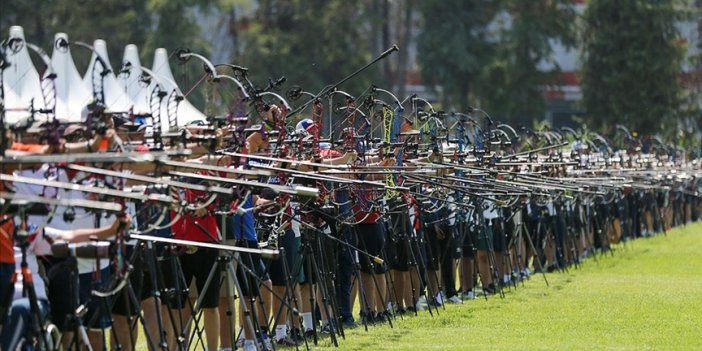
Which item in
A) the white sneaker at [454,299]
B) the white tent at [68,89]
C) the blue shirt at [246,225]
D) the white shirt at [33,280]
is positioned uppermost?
the white tent at [68,89]

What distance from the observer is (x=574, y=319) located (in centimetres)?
1691

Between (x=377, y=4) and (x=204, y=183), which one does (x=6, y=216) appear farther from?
(x=377, y=4)

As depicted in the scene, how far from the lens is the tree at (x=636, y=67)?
57875 millimetres

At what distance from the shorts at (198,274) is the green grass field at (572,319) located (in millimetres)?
1657

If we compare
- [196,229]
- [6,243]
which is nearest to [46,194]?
[6,243]

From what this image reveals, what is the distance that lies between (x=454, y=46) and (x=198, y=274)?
1880 inches

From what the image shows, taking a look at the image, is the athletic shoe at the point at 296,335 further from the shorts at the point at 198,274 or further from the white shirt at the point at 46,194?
the white shirt at the point at 46,194

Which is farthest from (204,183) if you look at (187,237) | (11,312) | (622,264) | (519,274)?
(622,264)

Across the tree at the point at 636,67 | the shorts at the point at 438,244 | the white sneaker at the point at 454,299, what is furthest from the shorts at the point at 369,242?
the tree at the point at 636,67

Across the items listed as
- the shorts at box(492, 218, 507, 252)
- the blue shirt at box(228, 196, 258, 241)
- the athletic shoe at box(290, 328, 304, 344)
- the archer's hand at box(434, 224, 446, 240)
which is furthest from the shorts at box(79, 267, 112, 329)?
the shorts at box(492, 218, 507, 252)

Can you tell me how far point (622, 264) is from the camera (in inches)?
1038

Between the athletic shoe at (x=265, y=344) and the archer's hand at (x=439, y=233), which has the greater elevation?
the archer's hand at (x=439, y=233)

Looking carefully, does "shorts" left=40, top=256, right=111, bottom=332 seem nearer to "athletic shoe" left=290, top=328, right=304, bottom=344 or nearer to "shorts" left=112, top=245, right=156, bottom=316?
"shorts" left=112, top=245, right=156, bottom=316

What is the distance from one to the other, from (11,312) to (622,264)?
55.2ft
